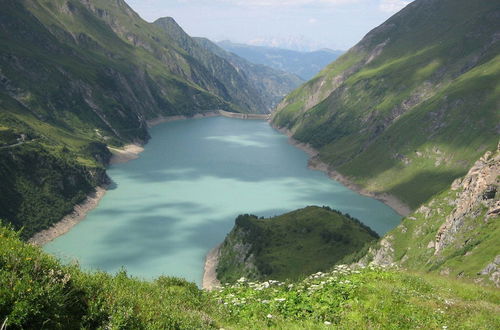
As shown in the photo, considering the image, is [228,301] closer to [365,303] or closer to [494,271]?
[365,303]

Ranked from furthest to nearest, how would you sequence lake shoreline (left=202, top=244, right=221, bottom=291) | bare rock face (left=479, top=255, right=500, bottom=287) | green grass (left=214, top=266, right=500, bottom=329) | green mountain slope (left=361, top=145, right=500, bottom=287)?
lake shoreline (left=202, top=244, right=221, bottom=291) < green mountain slope (left=361, top=145, right=500, bottom=287) < bare rock face (left=479, top=255, right=500, bottom=287) < green grass (left=214, top=266, right=500, bottom=329)

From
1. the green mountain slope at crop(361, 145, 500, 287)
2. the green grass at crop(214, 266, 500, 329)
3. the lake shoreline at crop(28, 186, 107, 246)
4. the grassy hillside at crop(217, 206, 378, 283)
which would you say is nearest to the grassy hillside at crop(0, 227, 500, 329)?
the green grass at crop(214, 266, 500, 329)

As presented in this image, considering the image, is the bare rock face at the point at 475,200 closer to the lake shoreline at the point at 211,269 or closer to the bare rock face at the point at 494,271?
the bare rock face at the point at 494,271

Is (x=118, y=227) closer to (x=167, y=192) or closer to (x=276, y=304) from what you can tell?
(x=167, y=192)

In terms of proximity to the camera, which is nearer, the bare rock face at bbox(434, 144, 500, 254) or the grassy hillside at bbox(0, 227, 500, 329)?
the grassy hillside at bbox(0, 227, 500, 329)

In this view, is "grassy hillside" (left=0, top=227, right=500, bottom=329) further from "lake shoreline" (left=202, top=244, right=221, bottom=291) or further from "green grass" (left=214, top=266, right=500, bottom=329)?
"lake shoreline" (left=202, top=244, right=221, bottom=291)

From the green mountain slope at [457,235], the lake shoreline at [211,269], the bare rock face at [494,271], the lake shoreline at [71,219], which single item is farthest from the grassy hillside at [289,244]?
the lake shoreline at [71,219]

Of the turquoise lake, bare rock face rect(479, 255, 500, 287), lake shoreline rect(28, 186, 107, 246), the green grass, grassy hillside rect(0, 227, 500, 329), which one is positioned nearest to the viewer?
grassy hillside rect(0, 227, 500, 329)
